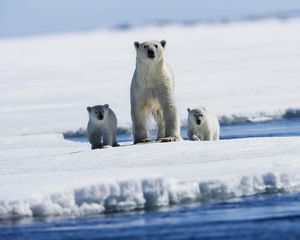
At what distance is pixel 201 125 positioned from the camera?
34.3ft

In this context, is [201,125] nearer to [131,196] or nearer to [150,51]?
[150,51]

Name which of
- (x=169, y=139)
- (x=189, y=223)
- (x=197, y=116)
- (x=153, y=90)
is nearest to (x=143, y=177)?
(x=189, y=223)

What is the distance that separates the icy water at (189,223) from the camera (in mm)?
6156

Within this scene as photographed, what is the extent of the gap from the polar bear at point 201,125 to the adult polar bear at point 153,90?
2.82 feet

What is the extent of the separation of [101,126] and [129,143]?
1136 millimetres

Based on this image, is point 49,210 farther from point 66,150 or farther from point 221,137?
point 221,137

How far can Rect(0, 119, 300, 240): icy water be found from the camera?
6.16m

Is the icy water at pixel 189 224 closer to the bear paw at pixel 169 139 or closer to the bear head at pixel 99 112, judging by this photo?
the bear paw at pixel 169 139

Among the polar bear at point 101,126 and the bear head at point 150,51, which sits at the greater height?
the bear head at point 150,51

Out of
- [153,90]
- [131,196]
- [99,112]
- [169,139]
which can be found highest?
[153,90]

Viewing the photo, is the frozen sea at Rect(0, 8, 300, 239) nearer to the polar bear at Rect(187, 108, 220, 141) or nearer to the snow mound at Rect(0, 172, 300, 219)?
the snow mound at Rect(0, 172, 300, 219)

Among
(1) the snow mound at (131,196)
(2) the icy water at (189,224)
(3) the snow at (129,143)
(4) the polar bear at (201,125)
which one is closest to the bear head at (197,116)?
(4) the polar bear at (201,125)

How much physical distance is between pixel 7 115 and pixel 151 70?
7338 mm

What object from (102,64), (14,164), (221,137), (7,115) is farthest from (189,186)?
(102,64)
